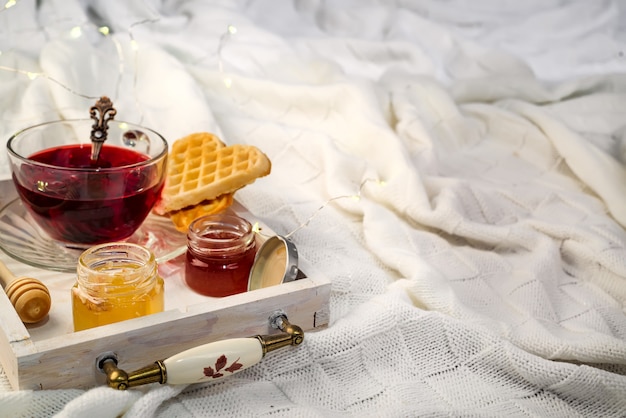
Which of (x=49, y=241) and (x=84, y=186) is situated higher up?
(x=84, y=186)

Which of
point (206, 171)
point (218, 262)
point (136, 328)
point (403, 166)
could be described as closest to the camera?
point (136, 328)

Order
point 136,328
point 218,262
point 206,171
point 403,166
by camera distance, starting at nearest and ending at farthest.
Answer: point 136,328
point 218,262
point 206,171
point 403,166

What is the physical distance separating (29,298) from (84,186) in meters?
0.17

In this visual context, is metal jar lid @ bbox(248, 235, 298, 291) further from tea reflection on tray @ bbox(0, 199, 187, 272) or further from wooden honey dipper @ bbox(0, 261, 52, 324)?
wooden honey dipper @ bbox(0, 261, 52, 324)

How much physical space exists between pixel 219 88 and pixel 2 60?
430 mm

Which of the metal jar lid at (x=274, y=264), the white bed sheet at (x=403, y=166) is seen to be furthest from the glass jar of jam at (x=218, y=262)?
the white bed sheet at (x=403, y=166)

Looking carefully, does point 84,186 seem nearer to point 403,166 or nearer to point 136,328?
point 136,328

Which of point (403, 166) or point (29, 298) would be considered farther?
point (403, 166)

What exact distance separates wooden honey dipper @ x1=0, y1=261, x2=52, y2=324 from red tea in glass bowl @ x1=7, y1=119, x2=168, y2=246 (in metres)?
0.12

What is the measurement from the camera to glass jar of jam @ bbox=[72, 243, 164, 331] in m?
0.90

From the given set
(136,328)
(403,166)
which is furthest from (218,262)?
(403,166)

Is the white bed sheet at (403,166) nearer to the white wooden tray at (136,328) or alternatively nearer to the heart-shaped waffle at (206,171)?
the white wooden tray at (136,328)

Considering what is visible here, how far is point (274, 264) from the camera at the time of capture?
1039mm

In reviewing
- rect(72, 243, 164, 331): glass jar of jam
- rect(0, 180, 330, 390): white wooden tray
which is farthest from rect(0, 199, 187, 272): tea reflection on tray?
rect(72, 243, 164, 331): glass jar of jam
